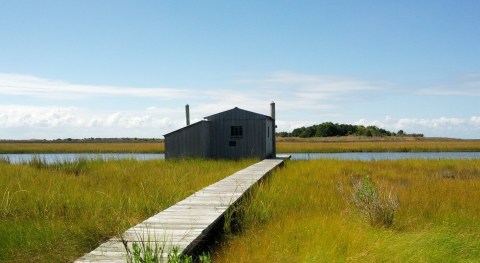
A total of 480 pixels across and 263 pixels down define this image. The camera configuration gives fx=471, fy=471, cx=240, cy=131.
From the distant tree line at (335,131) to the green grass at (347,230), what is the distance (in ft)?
250

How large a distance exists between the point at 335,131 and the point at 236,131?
2615 inches

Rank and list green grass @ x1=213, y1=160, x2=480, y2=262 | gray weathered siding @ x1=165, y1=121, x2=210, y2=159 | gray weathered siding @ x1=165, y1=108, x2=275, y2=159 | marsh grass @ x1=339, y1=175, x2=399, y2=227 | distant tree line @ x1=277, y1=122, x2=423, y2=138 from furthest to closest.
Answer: distant tree line @ x1=277, y1=122, x2=423, y2=138, gray weathered siding @ x1=165, y1=108, x2=275, y2=159, gray weathered siding @ x1=165, y1=121, x2=210, y2=159, marsh grass @ x1=339, y1=175, x2=399, y2=227, green grass @ x1=213, y1=160, x2=480, y2=262

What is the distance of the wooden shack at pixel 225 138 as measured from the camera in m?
22.6

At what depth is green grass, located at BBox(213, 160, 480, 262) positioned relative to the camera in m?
5.75

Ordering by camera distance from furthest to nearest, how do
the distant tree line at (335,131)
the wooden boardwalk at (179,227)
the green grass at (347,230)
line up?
the distant tree line at (335,131), the green grass at (347,230), the wooden boardwalk at (179,227)

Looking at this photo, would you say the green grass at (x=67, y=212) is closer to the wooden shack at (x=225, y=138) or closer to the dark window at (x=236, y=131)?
the wooden shack at (x=225, y=138)

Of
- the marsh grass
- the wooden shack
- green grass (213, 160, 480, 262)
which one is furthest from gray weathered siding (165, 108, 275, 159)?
the marsh grass

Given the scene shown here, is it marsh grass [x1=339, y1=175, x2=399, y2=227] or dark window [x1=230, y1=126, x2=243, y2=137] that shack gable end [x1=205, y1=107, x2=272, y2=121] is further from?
marsh grass [x1=339, y1=175, x2=399, y2=227]

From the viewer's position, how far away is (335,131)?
87250 millimetres

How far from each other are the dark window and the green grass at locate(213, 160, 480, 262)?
12.1m

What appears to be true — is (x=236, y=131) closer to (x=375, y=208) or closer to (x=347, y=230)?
(x=375, y=208)

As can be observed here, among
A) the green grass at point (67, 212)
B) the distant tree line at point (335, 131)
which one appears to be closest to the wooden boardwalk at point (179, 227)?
the green grass at point (67, 212)

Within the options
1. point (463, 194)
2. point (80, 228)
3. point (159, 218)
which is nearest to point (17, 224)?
point (80, 228)

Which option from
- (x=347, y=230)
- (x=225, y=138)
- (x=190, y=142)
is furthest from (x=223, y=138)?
(x=347, y=230)
